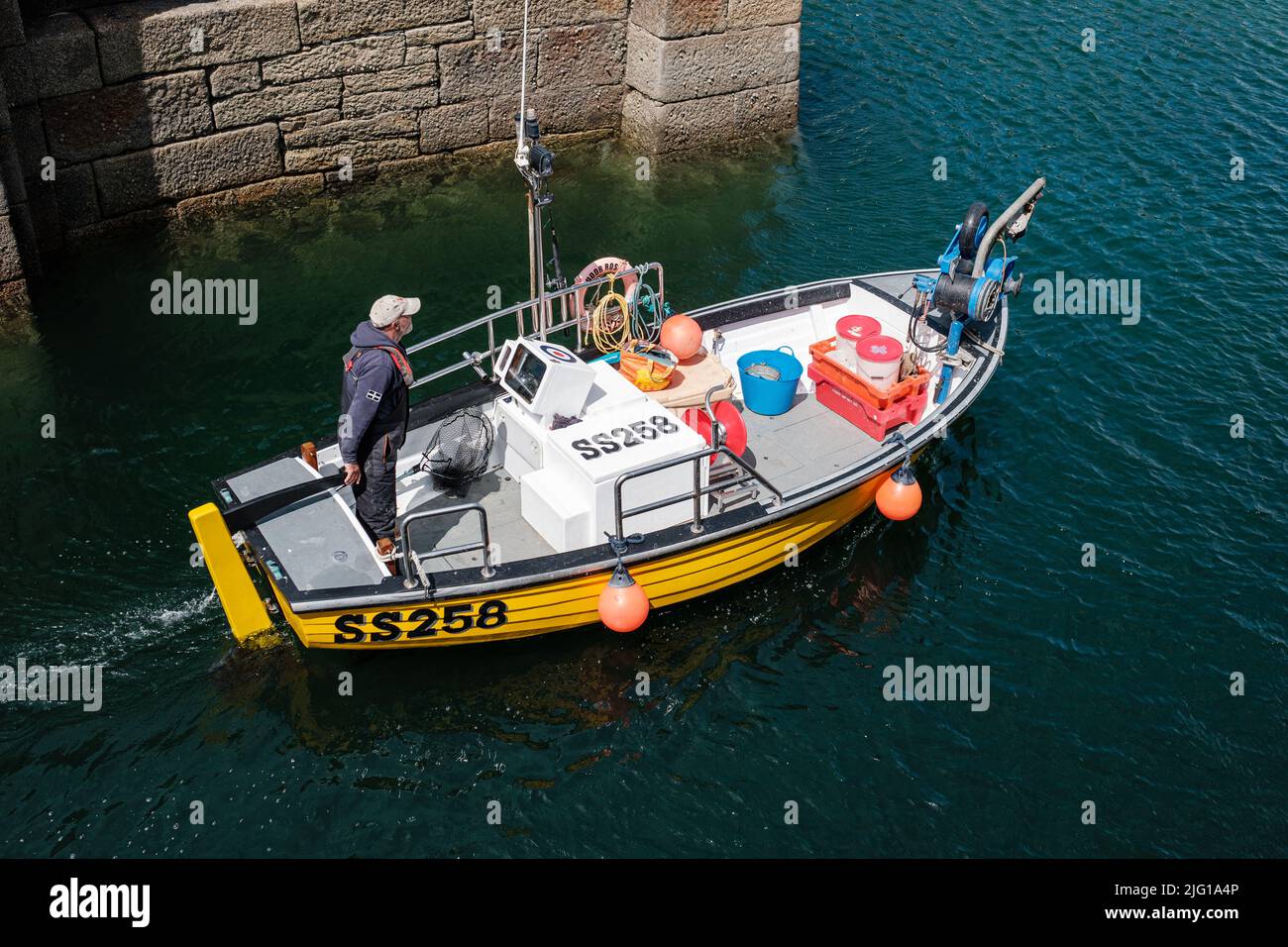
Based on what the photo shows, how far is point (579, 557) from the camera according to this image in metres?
9.42

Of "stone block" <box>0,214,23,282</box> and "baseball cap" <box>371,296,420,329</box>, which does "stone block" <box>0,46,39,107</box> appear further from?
"baseball cap" <box>371,296,420,329</box>

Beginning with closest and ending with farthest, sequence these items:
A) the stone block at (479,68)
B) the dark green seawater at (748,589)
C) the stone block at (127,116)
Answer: the dark green seawater at (748,589) → the stone block at (127,116) → the stone block at (479,68)

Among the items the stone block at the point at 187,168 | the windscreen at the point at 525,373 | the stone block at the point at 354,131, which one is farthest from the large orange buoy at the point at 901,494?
the stone block at the point at 187,168

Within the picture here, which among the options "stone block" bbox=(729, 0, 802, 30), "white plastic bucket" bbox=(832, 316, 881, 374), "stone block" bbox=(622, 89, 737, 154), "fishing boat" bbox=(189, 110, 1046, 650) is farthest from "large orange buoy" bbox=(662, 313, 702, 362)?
"stone block" bbox=(729, 0, 802, 30)

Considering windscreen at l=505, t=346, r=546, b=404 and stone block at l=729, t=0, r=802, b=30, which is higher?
stone block at l=729, t=0, r=802, b=30

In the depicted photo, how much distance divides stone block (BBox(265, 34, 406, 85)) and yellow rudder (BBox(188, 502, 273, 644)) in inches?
302

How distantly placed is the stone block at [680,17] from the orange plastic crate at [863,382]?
6.81m

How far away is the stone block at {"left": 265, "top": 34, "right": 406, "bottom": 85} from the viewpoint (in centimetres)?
1512

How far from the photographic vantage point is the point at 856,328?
1164 cm

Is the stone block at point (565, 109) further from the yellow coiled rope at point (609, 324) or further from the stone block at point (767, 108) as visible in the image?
the yellow coiled rope at point (609, 324)

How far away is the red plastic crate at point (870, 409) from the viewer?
36.0 feet

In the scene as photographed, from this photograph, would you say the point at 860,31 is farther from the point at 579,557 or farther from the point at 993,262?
the point at 579,557

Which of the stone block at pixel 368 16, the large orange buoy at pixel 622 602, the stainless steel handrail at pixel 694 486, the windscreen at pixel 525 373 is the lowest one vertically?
the large orange buoy at pixel 622 602

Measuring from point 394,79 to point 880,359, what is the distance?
Result: 817cm
